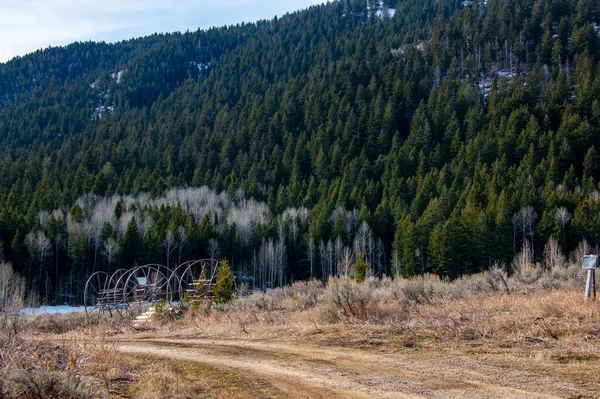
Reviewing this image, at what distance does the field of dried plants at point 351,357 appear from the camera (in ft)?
25.5

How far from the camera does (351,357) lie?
10.2m

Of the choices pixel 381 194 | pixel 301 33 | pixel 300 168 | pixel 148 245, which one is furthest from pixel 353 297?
pixel 301 33

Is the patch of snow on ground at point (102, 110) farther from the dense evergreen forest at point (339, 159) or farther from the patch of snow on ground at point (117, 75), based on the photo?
the patch of snow on ground at point (117, 75)

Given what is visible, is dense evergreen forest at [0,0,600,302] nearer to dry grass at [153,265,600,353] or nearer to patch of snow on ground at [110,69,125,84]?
patch of snow on ground at [110,69,125,84]

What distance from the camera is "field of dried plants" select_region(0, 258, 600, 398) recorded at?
25.5ft

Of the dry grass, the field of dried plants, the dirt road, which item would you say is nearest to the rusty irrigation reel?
the dry grass

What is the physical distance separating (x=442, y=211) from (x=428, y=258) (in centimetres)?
867

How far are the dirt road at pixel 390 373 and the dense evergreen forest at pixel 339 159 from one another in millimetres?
54245

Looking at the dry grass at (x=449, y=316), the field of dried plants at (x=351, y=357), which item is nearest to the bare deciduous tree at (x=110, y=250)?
the dry grass at (x=449, y=316)

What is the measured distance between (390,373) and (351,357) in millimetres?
1533

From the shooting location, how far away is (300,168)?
A: 346 ft

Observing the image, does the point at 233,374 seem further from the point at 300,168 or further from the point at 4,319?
the point at 300,168

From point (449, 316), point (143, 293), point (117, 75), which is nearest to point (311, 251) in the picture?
point (143, 293)

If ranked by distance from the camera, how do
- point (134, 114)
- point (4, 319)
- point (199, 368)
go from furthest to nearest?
1. point (134, 114)
2. point (4, 319)
3. point (199, 368)
